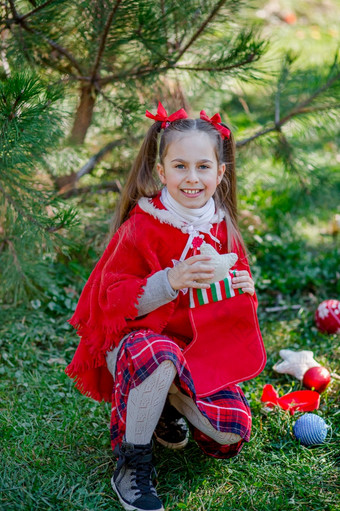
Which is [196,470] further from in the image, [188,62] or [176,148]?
[188,62]

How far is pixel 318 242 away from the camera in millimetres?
4027

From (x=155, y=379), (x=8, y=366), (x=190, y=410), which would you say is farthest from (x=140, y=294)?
(x=8, y=366)

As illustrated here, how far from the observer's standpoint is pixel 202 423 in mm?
1885

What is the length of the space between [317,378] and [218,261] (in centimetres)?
90

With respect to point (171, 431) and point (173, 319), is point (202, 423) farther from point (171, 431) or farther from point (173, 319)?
point (173, 319)

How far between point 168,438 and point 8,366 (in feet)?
2.94

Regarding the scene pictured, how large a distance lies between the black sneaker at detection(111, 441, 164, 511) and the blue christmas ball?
2.03 ft

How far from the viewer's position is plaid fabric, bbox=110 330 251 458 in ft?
5.74

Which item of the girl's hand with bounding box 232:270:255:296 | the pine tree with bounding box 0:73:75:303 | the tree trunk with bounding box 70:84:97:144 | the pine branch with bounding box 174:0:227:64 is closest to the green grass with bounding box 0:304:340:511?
the pine tree with bounding box 0:73:75:303

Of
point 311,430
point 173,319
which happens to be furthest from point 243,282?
point 311,430

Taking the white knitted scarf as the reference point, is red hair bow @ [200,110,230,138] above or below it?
above

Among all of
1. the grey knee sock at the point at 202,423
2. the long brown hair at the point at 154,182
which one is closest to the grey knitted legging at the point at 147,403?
the grey knee sock at the point at 202,423

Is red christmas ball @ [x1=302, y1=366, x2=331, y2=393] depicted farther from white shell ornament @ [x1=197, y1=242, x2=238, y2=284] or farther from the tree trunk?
the tree trunk

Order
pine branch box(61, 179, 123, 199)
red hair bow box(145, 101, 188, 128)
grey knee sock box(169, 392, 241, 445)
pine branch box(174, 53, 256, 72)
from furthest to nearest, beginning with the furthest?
pine branch box(61, 179, 123, 199) < pine branch box(174, 53, 256, 72) < red hair bow box(145, 101, 188, 128) < grey knee sock box(169, 392, 241, 445)
